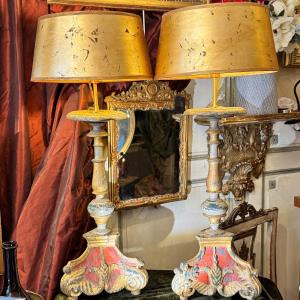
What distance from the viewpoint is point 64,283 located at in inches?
55.1

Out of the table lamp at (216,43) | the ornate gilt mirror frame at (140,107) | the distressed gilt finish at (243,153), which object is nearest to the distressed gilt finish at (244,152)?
the distressed gilt finish at (243,153)

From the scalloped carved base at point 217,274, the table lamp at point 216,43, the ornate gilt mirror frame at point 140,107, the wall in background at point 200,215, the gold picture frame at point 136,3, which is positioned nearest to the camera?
the table lamp at point 216,43

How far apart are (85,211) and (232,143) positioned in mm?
785

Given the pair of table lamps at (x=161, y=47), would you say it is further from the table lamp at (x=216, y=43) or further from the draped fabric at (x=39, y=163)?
the draped fabric at (x=39, y=163)

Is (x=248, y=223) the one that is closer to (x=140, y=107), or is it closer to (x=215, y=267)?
(x=215, y=267)

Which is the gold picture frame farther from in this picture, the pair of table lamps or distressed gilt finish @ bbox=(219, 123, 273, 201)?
distressed gilt finish @ bbox=(219, 123, 273, 201)

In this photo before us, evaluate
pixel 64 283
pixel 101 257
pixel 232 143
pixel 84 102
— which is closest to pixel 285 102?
pixel 232 143

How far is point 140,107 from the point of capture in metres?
1.73

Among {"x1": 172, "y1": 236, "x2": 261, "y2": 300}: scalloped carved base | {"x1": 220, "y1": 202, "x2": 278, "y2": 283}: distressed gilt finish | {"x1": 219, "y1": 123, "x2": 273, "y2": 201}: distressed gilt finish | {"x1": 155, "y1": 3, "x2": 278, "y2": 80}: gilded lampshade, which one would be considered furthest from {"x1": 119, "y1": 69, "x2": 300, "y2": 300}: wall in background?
{"x1": 155, "y1": 3, "x2": 278, "y2": 80}: gilded lampshade

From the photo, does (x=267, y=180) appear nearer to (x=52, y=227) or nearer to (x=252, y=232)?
(x=252, y=232)

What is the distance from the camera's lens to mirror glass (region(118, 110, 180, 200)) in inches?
69.1

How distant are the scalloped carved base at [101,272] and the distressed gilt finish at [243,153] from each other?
29.8 inches

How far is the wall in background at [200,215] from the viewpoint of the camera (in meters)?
1.91

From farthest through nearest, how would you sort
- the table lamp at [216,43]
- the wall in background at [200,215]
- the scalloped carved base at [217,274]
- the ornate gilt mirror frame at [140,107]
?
the wall in background at [200,215] < the ornate gilt mirror frame at [140,107] < the scalloped carved base at [217,274] < the table lamp at [216,43]
